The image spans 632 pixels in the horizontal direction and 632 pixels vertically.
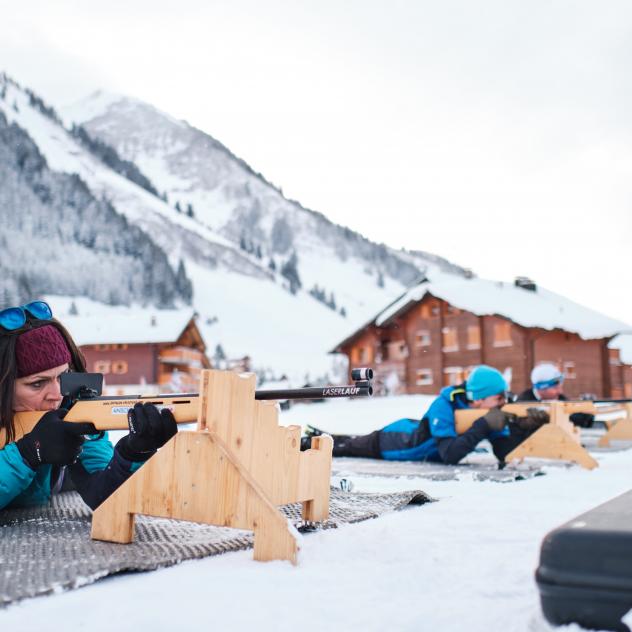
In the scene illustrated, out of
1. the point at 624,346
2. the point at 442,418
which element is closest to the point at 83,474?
the point at 442,418

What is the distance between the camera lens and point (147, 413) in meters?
2.77

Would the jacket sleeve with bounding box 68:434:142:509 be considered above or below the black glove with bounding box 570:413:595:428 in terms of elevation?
below

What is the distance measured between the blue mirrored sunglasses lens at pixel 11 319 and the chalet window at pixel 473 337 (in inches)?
1138

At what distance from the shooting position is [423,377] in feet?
107

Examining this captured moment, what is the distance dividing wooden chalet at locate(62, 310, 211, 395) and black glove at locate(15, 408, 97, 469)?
43.6m

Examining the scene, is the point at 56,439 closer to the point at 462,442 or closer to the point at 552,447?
the point at 462,442

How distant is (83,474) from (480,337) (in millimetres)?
28887

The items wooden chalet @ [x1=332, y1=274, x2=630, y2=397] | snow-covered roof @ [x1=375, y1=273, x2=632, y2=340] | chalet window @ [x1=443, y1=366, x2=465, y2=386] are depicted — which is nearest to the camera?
snow-covered roof @ [x1=375, y1=273, x2=632, y2=340]

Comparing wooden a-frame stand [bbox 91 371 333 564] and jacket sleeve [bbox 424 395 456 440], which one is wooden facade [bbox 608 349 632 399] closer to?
jacket sleeve [bbox 424 395 456 440]

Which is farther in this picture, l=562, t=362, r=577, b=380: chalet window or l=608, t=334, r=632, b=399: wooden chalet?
l=608, t=334, r=632, b=399: wooden chalet

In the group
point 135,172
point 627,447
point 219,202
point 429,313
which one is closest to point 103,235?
point 135,172

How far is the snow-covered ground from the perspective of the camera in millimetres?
1811

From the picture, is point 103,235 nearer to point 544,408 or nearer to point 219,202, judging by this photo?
point 219,202

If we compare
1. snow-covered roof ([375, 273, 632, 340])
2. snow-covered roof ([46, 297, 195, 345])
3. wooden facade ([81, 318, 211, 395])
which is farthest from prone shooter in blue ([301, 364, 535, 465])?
snow-covered roof ([46, 297, 195, 345])
